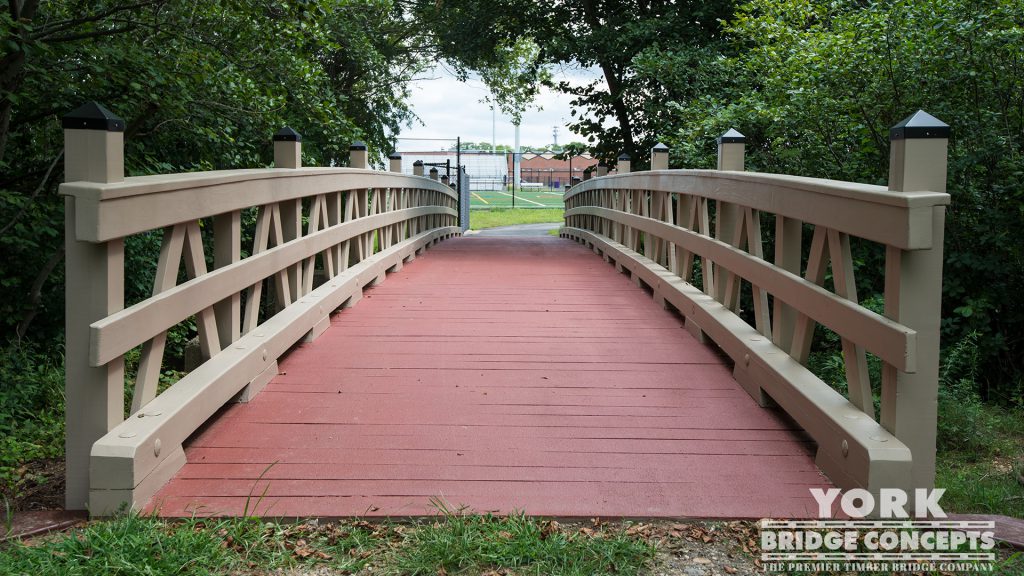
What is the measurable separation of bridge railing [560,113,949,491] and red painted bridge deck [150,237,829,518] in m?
0.22

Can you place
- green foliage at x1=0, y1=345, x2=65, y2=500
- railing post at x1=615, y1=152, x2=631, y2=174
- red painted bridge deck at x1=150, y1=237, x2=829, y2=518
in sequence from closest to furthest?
red painted bridge deck at x1=150, y1=237, x2=829, y2=518
green foliage at x1=0, y1=345, x2=65, y2=500
railing post at x1=615, y1=152, x2=631, y2=174

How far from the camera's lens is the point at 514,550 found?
120 inches

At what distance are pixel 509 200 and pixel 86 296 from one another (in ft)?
146

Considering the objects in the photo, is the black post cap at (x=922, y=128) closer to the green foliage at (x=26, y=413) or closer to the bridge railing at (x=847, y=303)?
the bridge railing at (x=847, y=303)

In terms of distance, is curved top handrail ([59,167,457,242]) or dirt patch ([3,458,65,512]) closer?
curved top handrail ([59,167,457,242])

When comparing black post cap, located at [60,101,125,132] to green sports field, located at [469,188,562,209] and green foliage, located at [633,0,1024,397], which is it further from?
green sports field, located at [469,188,562,209]

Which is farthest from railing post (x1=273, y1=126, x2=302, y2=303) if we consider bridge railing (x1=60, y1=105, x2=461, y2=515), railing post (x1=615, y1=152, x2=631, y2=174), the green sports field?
the green sports field

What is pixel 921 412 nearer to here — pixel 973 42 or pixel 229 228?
pixel 229 228

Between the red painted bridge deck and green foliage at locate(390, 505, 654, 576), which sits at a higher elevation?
the red painted bridge deck

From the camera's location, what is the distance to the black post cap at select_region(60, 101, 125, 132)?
3240 mm

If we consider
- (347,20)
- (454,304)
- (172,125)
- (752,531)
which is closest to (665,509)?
(752,531)

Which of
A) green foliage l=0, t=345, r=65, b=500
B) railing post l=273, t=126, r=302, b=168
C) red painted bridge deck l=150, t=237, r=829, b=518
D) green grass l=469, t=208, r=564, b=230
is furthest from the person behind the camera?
green grass l=469, t=208, r=564, b=230

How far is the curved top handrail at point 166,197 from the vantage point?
317cm
